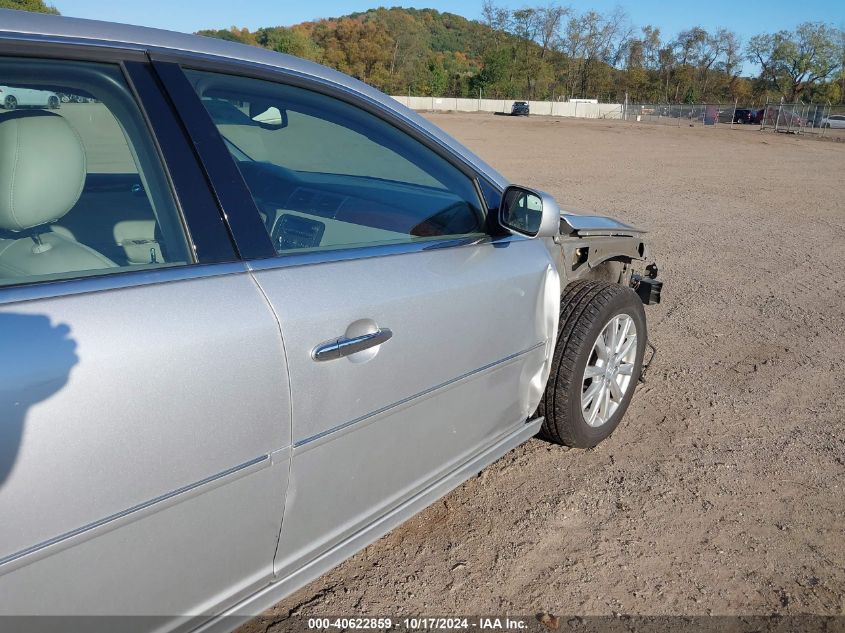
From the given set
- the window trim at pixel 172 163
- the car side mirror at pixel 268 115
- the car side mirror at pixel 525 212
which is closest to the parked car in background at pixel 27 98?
the window trim at pixel 172 163

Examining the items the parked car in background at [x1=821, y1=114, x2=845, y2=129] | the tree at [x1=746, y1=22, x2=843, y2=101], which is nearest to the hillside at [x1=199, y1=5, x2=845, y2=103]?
the tree at [x1=746, y1=22, x2=843, y2=101]

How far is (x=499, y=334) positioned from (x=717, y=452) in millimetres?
1654

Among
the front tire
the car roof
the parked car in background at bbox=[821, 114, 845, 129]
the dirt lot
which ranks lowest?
the parked car in background at bbox=[821, 114, 845, 129]

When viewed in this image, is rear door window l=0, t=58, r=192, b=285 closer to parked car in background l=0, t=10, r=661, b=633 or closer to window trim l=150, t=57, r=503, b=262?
parked car in background l=0, t=10, r=661, b=633

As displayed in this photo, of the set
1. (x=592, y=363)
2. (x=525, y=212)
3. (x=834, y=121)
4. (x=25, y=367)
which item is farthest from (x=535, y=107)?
(x=25, y=367)

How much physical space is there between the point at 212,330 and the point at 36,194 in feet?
1.84

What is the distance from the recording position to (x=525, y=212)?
2.57 metres

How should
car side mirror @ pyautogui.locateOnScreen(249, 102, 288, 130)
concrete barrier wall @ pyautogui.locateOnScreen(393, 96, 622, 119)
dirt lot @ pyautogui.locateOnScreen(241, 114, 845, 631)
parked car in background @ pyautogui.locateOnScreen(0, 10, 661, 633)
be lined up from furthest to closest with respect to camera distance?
concrete barrier wall @ pyautogui.locateOnScreen(393, 96, 622, 119) → dirt lot @ pyautogui.locateOnScreen(241, 114, 845, 631) → car side mirror @ pyautogui.locateOnScreen(249, 102, 288, 130) → parked car in background @ pyautogui.locateOnScreen(0, 10, 661, 633)

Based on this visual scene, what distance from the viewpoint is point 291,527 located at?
187 cm

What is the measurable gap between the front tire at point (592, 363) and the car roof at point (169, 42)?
1.04m

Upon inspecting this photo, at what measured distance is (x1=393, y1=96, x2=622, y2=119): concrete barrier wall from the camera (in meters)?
73.3

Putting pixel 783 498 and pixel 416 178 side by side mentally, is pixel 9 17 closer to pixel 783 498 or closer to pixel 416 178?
pixel 416 178

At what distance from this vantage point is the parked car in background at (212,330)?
1.39 meters

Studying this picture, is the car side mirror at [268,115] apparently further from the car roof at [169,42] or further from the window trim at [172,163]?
the window trim at [172,163]
